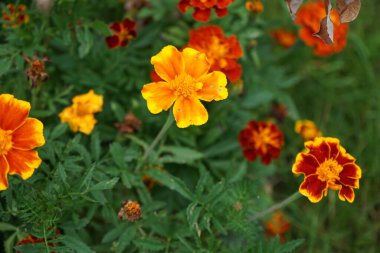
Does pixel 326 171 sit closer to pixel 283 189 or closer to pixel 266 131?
pixel 266 131

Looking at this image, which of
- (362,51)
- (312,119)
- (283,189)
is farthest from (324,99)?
(283,189)

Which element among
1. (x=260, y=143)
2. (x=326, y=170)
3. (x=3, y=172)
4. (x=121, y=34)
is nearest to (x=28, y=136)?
(x=3, y=172)

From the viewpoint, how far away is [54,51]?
2695mm

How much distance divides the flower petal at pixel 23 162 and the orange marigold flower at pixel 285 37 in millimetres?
1946

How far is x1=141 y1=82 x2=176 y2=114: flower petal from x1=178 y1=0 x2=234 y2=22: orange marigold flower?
49cm

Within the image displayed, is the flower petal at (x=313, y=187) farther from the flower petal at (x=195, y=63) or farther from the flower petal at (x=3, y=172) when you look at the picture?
the flower petal at (x=3, y=172)

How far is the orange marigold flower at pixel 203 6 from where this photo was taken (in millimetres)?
2119

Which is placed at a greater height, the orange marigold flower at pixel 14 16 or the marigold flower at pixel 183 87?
the orange marigold flower at pixel 14 16

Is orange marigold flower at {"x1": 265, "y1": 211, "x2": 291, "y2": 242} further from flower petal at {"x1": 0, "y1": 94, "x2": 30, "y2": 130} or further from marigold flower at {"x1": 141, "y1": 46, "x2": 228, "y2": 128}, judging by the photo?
flower petal at {"x1": 0, "y1": 94, "x2": 30, "y2": 130}

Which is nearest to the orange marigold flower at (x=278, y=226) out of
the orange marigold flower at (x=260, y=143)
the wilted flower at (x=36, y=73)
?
the orange marigold flower at (x=260, y=143)

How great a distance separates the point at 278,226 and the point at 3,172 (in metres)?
1.59

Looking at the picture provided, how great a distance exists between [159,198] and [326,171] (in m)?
0.92

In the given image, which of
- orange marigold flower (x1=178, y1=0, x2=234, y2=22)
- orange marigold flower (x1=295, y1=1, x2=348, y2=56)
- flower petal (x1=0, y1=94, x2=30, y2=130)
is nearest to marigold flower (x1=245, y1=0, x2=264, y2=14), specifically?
orange marigold flower (x1=295, y1=1, x2=348, y2=56)

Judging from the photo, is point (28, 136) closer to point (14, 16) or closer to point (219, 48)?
point (14, 16)
